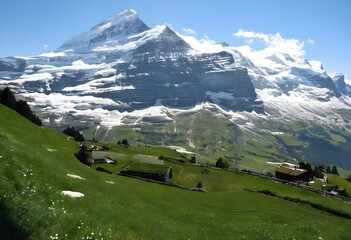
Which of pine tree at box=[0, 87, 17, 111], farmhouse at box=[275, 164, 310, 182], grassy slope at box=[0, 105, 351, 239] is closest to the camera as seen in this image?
grassy slope at box=[0, 105, 351, 239]

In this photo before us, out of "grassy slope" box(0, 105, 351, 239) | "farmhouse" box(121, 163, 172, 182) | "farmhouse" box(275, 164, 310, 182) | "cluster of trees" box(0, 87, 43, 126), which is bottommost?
"farmhouse" box(121, 163, 172, 182)

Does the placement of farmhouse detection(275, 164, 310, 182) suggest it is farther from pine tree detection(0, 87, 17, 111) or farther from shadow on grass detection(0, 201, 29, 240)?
shadow on grass detection(0, 201, 29, 240)

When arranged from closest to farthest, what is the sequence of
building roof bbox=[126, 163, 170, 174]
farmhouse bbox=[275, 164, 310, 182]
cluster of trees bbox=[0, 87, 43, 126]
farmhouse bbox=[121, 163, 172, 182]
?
farmhouse bbox=[121, 163, 172, 182], building roof bbox=[126, 163, 170, 174], cluster of trees bbox=[0, 87, 43, 126], farmhouse bbox=[275, 164, 310, 182]

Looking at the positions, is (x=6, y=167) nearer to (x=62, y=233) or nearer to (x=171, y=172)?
(x=62, y=233)

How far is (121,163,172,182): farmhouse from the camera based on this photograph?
378 ft

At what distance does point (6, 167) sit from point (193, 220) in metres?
20.2

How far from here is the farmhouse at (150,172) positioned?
115 meters

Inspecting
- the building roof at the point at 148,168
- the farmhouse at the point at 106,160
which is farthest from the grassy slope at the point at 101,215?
the farmhouse at the point at 106,160

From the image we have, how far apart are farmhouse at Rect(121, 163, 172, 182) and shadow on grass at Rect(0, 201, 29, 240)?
307 ft

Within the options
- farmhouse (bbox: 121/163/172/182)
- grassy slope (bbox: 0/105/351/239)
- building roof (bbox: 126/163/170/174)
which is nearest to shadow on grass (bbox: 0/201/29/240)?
grassy slope (bbox: 0/105/351/239)

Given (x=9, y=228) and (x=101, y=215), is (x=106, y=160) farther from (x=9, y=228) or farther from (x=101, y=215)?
(x=9, y=228)

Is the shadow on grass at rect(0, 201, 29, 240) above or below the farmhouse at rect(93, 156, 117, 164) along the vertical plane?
above

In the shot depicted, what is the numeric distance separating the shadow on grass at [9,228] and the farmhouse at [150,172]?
3689 inches

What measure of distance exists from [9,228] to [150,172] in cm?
9930
